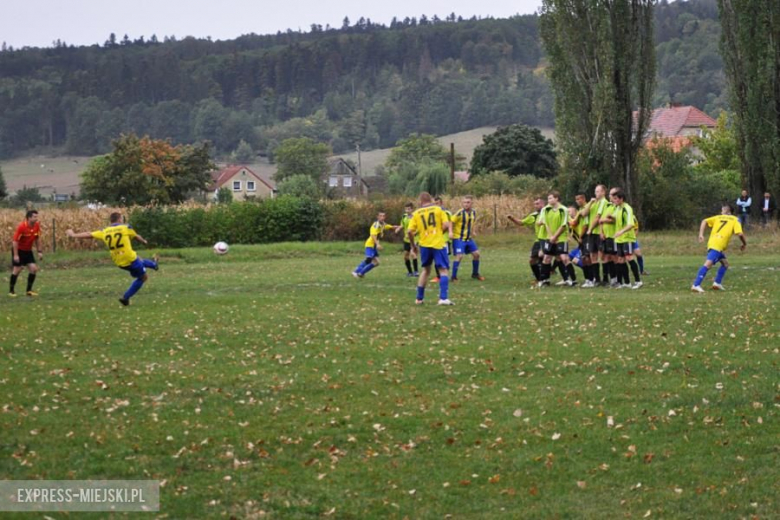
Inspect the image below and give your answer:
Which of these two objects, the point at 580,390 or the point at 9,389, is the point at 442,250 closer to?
the point at 580,390

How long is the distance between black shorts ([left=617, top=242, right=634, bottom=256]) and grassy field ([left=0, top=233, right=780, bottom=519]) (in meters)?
3.64

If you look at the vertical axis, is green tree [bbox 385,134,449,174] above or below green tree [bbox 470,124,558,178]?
above

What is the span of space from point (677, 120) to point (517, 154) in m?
38.4

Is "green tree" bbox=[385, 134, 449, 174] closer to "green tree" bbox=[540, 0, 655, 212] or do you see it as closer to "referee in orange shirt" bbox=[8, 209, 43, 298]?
"green tree" bbox=[540, 0, 655, 212]

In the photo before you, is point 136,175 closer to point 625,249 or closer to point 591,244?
point 591,244

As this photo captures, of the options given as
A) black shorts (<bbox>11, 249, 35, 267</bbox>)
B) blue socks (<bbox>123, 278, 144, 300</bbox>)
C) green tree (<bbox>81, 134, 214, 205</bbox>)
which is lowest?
blue socks (<bbox>123, 278, 144, 300</bbox>)

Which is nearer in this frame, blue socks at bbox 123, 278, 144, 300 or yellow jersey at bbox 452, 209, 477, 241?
blue socks at bbox 123, 278, 144, 300

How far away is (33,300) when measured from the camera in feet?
81.9

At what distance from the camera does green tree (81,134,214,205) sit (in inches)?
3302

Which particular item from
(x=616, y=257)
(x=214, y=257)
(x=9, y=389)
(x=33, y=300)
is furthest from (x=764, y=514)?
(x=214, y=257)

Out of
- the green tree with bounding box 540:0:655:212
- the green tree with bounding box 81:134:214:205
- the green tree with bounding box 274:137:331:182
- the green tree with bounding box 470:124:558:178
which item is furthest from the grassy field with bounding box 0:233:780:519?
the green tree with bounding box 274:137:331:182

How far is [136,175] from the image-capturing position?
275ft

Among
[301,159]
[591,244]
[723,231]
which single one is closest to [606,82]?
[591,244]

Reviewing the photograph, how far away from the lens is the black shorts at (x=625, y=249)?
25.3m
